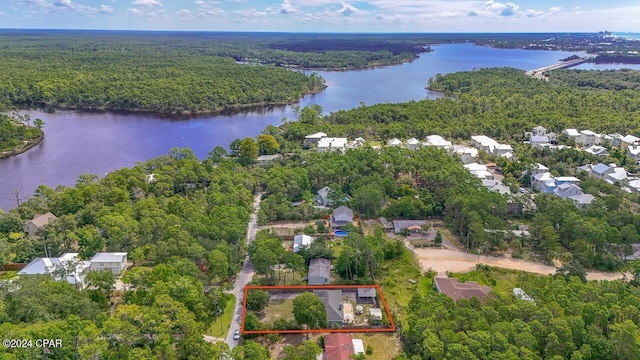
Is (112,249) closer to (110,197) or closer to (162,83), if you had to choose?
(110,197)

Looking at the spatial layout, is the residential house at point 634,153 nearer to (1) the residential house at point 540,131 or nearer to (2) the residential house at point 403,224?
(1) the residential house at point 540,131

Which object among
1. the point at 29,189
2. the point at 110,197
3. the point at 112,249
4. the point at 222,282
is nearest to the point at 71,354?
the point at 222,282

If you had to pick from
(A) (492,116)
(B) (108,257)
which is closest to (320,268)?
(B) (108,257)

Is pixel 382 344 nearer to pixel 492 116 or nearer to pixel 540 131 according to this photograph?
Answer: pixel 540 131

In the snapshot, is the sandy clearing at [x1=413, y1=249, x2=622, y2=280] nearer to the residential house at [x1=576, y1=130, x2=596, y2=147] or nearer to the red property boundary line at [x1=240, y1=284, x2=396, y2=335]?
the red property boundary line at [x1=240, y1=284, x2=396, y2=335]

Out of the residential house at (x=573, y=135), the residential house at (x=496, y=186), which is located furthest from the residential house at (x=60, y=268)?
the residential house at (x=573, y=135)
